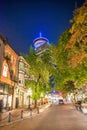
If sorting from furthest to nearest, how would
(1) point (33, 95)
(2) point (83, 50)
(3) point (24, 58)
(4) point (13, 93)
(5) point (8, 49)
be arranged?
(3) point (24, 58) → (1) point (33, 95) → (4) point (13, 93) → (5) point (8, 49) → (2) point (83, 50)

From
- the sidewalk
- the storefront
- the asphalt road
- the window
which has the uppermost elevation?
the window

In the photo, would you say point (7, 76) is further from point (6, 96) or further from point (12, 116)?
point (12, 116)

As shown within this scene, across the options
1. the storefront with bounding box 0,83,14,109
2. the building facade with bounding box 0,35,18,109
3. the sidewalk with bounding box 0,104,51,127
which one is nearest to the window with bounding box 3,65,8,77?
the building facade with bounding box 0,35,18,109

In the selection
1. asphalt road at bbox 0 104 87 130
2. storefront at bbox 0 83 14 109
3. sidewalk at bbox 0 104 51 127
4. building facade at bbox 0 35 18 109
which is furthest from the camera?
building facade at bbox 0 35 18 109

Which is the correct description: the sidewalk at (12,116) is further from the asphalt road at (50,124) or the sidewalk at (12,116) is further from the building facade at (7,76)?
the building facade at (7,76)

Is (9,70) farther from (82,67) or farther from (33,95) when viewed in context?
(82,67)

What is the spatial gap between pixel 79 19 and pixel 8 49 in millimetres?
20502

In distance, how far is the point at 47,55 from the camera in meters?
39.0

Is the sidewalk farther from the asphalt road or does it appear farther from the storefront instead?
the storefront

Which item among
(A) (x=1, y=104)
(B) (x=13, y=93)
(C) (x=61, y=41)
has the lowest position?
(A) (x=1, y=104)

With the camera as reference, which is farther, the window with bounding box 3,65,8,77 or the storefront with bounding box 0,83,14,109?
the window with bounding box 3,65,8,77

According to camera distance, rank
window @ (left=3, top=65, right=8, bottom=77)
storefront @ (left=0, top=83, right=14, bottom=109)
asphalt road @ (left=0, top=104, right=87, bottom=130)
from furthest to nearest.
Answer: window @ (left=3, top=65, right=8, bottom=77)
storefront @ (left=0, top=83, right=14, bottom=109)
asphalt road @ (left=0, top=104, right=87, bottom=130)

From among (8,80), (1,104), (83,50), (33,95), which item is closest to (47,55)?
(33,95)

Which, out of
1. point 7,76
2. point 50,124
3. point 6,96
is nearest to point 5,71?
point 7,76
